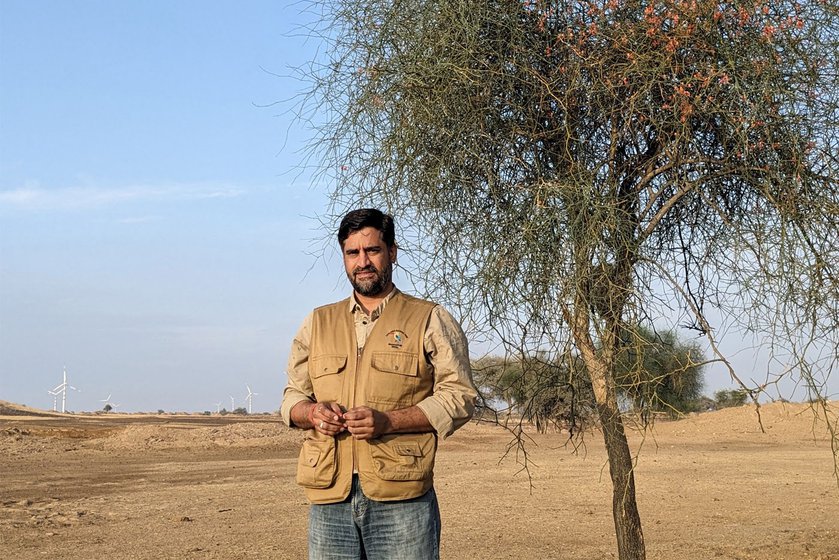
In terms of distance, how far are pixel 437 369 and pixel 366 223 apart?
2.04 ft

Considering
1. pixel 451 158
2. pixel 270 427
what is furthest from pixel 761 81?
pixel 270 427

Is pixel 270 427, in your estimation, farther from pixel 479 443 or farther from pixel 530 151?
pixel 530 151

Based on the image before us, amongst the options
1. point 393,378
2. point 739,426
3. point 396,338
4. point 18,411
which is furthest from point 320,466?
point 18,411

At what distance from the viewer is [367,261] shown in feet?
12.3

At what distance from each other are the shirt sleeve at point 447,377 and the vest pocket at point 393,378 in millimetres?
74

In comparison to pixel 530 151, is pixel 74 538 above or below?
below

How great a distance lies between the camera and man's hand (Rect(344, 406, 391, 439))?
344 centimetres

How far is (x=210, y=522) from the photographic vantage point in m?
12.3

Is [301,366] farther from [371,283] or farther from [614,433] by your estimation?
[614,433]

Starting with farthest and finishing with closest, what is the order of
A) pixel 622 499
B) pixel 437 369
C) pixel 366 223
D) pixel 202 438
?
1. pixel 202 438
2. pixel 622 499
3. pixel 366 223
4. pixel 437 369

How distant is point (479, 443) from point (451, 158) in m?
22.1

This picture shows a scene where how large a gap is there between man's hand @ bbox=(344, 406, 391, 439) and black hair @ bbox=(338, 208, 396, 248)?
0.69 m

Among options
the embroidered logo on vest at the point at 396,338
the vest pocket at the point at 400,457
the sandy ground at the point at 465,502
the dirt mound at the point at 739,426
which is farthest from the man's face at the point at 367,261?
the dirt mound at the point at 739,426

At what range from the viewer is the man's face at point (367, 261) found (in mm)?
3742
